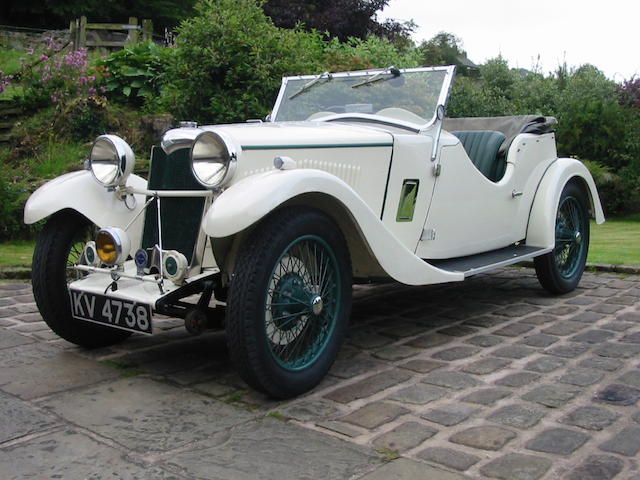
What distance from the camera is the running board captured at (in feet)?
13.7

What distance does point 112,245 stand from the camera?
10.8 ft

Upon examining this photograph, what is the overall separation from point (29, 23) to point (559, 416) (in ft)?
85.4

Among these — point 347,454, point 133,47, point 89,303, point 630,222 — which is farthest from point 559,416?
point 133,47

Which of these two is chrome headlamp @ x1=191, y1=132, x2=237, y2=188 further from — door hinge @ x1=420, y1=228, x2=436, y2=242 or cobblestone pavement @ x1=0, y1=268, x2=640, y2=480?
door hinge @ x1=420, y1=228, x2=436, y2=242

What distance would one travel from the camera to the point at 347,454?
249cm

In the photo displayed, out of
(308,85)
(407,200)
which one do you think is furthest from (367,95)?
(407,200)

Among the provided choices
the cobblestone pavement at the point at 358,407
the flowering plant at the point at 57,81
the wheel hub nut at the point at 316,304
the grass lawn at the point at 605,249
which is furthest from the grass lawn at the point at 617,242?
the flowering plant at the point at 57,81

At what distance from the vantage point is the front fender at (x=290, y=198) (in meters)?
2.76

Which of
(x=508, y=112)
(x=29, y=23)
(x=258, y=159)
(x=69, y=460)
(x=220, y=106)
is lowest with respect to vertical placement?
(x=69, y=460)

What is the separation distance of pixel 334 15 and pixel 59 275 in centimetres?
1676

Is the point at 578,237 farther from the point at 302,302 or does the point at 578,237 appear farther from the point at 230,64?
the point at 230,64

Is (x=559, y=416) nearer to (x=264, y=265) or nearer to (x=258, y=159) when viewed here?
(x=264, y=265)

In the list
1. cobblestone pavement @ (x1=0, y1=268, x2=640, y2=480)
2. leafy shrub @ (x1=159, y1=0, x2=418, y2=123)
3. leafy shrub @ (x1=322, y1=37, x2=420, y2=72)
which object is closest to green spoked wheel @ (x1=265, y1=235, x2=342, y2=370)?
cobblestone pavement @ (x1=0, y1=268, x2=640, y2=480)

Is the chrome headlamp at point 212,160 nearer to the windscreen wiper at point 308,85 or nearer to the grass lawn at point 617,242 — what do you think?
the windscreen wiper at point 308,85
